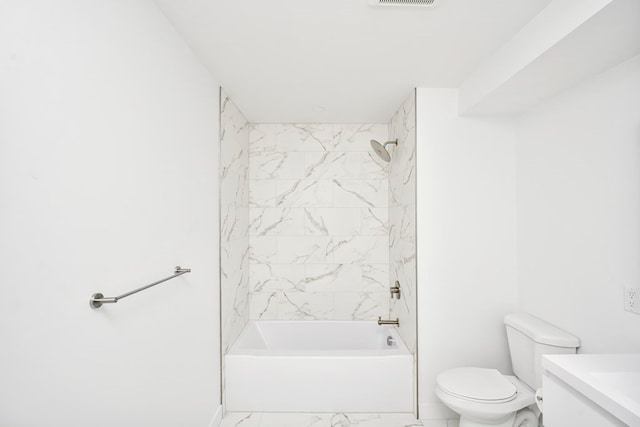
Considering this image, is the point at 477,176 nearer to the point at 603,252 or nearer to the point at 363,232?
the point at 603,252

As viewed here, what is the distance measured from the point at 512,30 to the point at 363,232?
213 centimetres

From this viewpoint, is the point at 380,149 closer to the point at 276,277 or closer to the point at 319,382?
the point at 276,277

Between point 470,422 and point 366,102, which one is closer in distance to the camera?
point 470,422

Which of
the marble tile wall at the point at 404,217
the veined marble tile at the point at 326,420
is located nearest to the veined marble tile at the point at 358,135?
the marble tile wall at the point at 404,217

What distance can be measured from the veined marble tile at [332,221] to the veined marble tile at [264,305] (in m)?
0.73

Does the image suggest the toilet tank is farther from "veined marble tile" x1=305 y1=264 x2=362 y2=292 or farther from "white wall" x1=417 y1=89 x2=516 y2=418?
"veined marble tile" x1=305 y1=264 x2=362 y2=292

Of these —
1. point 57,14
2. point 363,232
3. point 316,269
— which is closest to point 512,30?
point 57,14

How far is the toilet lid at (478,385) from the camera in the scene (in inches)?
80.0

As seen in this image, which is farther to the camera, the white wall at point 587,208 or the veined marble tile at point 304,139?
the veined marble tile at point 304,139

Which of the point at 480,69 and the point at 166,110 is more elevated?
the point at 480,69

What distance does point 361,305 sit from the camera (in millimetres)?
3531

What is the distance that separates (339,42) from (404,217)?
1.46 metres

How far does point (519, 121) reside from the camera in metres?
2.57

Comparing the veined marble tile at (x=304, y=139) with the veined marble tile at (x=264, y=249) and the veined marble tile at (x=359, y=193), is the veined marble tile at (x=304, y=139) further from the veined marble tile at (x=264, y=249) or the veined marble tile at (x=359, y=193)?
the veined marble tile at (x=264, y=249)
